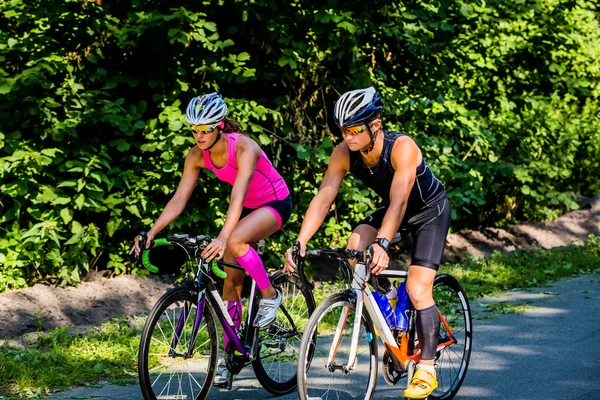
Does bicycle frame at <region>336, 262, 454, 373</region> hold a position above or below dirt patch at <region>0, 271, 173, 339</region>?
above

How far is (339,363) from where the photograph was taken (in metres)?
5.05

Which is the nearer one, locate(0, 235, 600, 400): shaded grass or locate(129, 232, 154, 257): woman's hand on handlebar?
locate(129, 232, 154, 257): woman's hand on handlebar

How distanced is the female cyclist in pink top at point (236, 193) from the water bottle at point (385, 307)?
820mm

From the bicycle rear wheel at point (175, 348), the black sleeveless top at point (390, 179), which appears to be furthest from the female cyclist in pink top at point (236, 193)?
the black sleeveless top at point (390, 179)

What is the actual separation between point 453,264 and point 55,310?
17.2 feet

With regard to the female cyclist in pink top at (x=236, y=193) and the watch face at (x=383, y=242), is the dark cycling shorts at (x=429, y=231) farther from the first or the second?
the female cyclist in pink top at (x=236, y=193)

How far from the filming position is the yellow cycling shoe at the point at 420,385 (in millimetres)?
5125

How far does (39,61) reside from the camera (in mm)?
8258

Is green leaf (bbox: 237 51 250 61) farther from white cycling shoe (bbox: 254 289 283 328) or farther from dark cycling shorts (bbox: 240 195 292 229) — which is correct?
white cycling shoe (bbox: 254 289 283 328)

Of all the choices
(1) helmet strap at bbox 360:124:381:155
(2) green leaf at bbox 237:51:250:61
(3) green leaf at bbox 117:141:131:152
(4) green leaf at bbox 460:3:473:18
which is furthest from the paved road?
(2) green leaf at bbox 237:51:250:61

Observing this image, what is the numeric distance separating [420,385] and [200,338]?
4.56ft

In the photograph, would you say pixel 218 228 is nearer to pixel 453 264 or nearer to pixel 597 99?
pixel 453 264

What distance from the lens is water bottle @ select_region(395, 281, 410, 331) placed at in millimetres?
5422

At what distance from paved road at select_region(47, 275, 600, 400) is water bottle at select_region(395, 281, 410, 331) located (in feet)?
2.36
